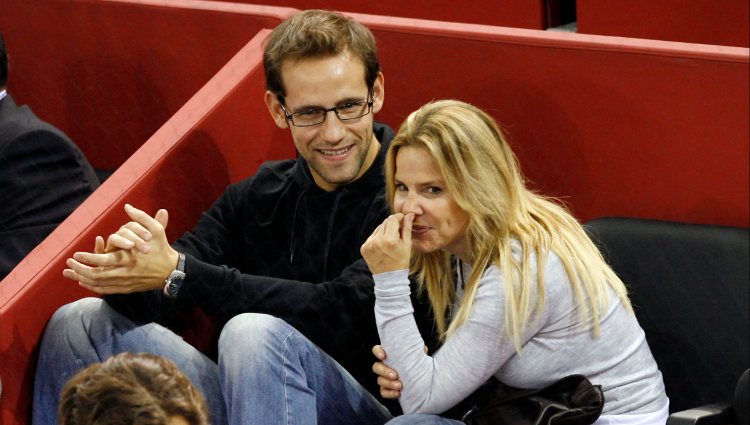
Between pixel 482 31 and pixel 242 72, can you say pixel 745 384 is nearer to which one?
pixel 482 31

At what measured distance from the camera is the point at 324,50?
6.95ft

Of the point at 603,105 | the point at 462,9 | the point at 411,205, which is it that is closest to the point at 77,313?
the point at 411,205

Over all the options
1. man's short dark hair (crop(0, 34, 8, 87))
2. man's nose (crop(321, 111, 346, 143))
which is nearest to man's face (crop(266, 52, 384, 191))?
man's nose (crop(321, 111, 346, 143))

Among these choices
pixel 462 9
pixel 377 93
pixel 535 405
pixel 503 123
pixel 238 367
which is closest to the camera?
pixel 535 405

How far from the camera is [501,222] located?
1.85m

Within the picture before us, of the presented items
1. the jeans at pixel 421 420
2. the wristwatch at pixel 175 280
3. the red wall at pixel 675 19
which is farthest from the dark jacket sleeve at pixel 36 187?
the red wall at pixel 675 19

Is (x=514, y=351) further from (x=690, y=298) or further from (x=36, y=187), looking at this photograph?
(x=36, y=187)

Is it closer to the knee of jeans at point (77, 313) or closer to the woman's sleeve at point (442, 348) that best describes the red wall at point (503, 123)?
the knee of jeans at point (77, 313)

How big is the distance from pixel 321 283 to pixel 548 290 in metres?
0.44

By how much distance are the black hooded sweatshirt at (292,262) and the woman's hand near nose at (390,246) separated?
0.15m

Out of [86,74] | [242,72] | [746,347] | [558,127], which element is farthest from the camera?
[86,74]

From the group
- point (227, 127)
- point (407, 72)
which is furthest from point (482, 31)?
point (227, 127)

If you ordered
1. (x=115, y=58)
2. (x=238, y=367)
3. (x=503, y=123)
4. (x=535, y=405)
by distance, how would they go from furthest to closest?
(x=115, y=58) < (x=503, y=123) < (x=238, y=367) < (x=535, y=405)

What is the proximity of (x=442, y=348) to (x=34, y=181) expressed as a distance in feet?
3.06
